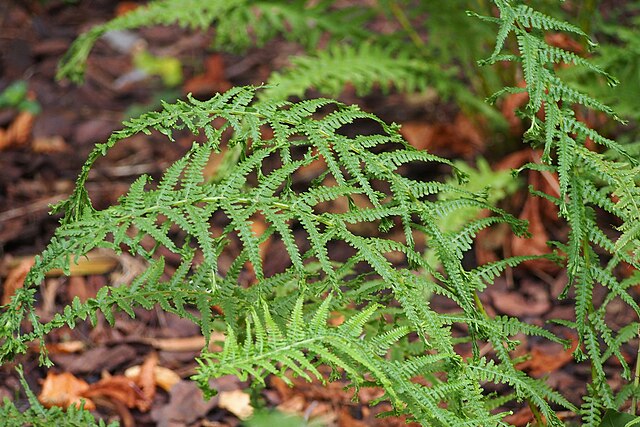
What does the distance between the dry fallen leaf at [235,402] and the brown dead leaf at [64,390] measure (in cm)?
40

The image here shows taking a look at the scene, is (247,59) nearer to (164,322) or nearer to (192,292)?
(164,322)

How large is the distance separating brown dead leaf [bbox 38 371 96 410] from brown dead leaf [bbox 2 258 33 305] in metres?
0.36

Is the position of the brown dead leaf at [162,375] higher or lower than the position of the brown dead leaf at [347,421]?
lower

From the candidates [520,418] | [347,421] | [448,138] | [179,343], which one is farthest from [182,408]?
[448,138]

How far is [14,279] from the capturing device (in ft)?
8.73

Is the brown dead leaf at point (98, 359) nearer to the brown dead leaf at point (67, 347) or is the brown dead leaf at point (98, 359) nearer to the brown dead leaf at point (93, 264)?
the brown dead leaf at point (67, 347)

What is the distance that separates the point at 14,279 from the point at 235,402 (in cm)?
93

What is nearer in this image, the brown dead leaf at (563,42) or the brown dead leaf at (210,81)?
the brown dead leaf at (563,42)

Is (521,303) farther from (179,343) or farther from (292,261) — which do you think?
(292,261)

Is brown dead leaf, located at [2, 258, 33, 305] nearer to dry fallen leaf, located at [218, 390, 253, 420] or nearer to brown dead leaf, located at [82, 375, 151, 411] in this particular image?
brown dead leaf, located at [82, 375, 151, 411]

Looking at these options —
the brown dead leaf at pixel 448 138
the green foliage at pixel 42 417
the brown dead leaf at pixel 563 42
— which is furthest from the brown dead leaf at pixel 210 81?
the green foliage at pixel 42 417

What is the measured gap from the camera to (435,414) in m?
1.35

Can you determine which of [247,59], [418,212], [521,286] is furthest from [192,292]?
[247,59]

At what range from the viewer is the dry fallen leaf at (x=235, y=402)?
92.7 inches
